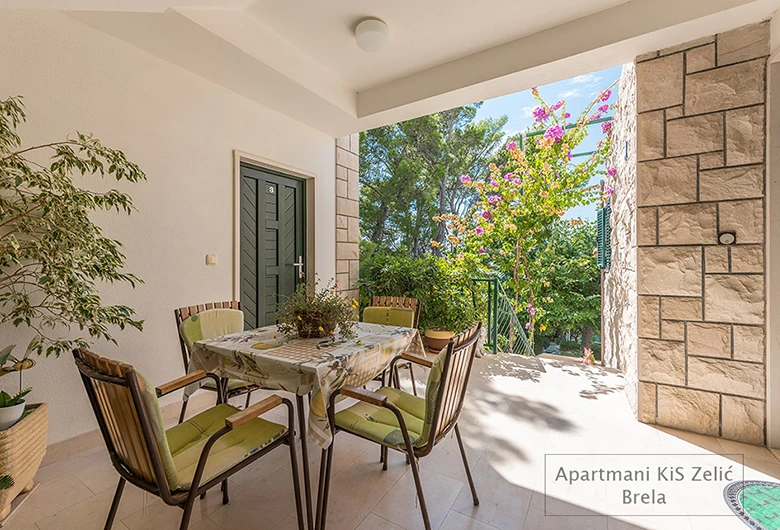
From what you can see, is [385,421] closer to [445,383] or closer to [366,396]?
[366,396]

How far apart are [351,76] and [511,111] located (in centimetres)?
669

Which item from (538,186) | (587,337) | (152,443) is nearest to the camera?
(152,443)

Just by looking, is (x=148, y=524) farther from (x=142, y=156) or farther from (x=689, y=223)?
(x=689, y=223)

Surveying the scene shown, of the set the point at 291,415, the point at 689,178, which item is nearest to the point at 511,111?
the point at 689,178

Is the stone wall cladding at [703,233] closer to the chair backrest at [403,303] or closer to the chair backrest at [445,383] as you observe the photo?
the chair backrest at [403,303]

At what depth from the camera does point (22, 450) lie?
5.18 ft

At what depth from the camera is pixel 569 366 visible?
3666mm

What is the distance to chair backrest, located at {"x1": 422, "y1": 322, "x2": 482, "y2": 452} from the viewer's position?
134 centimetres

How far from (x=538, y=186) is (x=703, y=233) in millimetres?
2094

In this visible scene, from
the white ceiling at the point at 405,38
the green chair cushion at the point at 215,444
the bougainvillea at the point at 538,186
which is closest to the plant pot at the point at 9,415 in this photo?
the green chair cushion at the point at 215,444

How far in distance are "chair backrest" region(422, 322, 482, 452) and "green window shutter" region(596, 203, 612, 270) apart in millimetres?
3183

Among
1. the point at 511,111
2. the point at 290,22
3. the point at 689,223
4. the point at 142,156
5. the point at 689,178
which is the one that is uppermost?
the point at 511,111

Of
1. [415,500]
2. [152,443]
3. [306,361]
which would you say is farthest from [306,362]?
[415,500]

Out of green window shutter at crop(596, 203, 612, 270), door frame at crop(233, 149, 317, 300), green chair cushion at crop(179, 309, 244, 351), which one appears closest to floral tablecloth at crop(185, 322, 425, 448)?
green chair cushion at crop(179, 309, 244, 351)
